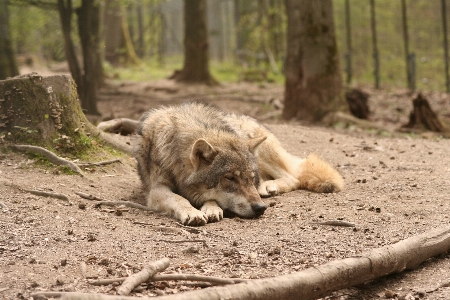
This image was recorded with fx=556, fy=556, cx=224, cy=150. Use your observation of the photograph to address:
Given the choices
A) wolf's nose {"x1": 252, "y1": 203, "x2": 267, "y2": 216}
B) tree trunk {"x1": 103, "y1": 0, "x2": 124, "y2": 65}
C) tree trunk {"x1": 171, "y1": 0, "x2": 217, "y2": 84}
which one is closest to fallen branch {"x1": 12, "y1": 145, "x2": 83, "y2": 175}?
wolf's nose {"x1": 252, "y1": 203, "x2": 267, "y2": 216}

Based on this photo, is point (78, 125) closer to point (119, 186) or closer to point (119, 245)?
point (119, 186)

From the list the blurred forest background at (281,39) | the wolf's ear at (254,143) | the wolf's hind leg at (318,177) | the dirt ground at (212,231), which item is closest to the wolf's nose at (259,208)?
the dirt ground at (212,231)

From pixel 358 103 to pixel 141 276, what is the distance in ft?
31.7

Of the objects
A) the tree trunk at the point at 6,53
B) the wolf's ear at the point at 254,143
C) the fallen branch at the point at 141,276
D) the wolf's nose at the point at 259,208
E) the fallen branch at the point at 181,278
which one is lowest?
the wolf's nose at the point at 259,208

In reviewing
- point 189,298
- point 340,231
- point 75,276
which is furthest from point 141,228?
point 189,298

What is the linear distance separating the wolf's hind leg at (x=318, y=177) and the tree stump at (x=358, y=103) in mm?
5815

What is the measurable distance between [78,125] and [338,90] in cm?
637

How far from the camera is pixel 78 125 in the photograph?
699cm

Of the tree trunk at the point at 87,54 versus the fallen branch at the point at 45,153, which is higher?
the tree trunk at the point at 87,54

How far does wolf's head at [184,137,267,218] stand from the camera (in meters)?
5.55

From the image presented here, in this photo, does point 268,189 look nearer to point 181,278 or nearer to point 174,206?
point 174,206

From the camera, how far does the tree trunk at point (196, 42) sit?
18547 millimetres

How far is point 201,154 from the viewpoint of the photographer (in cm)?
566

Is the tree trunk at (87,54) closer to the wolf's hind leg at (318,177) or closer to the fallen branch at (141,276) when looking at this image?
the wolf's hind leg at (318,177)
